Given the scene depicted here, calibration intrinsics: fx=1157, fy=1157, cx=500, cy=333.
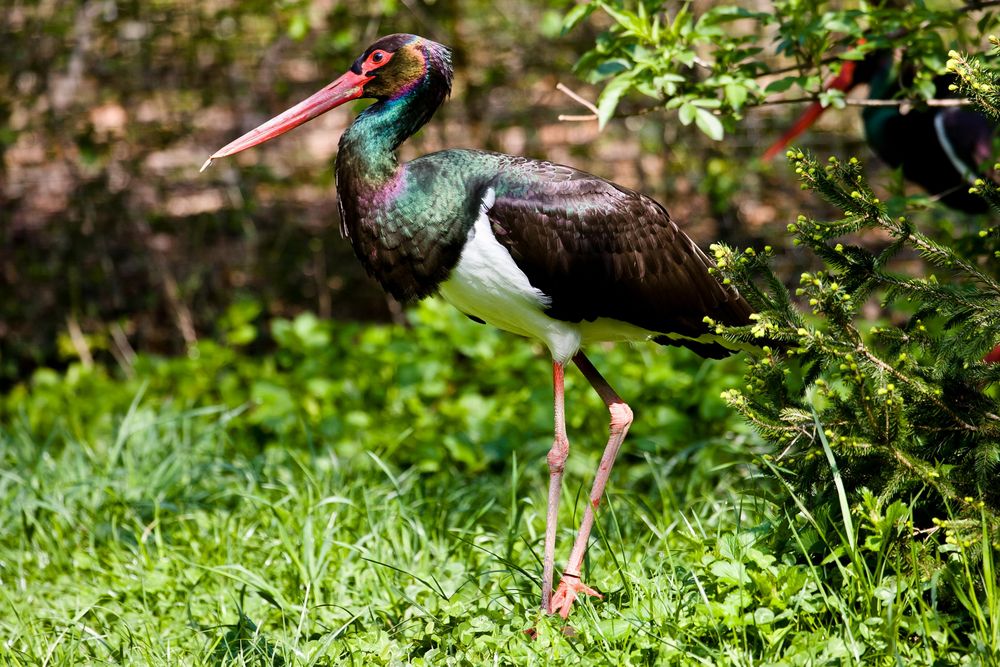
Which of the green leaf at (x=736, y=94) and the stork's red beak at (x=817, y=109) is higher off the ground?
the green leaf at (x=736, y=94)

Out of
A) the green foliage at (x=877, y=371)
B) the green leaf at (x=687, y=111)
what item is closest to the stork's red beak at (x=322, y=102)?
the green leaf at (x=687, y=111)

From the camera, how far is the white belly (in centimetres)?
307

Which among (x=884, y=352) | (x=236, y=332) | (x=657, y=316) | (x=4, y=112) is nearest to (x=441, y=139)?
(x=236, y=332)

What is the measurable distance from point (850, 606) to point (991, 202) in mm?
945

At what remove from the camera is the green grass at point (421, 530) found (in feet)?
8.30

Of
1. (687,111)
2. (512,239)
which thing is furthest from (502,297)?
(687,111)

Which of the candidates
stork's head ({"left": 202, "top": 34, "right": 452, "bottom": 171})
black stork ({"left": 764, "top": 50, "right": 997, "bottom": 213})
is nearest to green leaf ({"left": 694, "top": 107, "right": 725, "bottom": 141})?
stork's head ({"left": 202, "top": 34, "right": 452, "bottom": 171})

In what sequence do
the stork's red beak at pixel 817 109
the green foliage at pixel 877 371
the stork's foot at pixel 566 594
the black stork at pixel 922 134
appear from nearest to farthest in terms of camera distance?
the green foliage at pixel 877 371
the stork's foot at pixel 566 594
the black stork at pixel 922 134
the stork's red beak at pixel 817 109

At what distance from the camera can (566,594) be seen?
9.96ft

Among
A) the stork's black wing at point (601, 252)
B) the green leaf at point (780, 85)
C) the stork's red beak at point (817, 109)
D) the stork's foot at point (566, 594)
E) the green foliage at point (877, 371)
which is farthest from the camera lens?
the stork's red beak at point (817, 109)

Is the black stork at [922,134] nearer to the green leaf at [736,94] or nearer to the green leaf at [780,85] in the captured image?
the green leaf at [780,85]

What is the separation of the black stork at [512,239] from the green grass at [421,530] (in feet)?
1.12

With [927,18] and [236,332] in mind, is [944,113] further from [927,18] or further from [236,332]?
[236,332]

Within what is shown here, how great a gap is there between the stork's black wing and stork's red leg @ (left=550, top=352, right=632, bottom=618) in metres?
0.27
